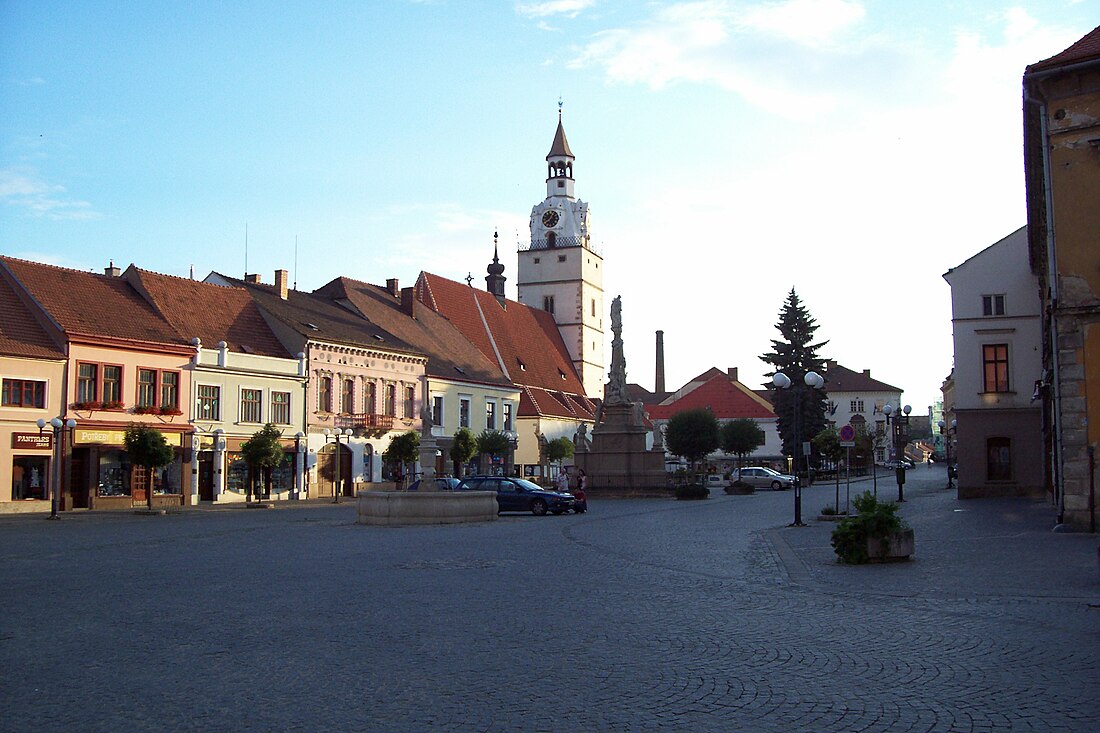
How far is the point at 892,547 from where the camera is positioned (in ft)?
56.1

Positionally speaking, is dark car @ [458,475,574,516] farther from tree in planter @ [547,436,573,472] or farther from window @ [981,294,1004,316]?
tree in planter @ [547,436,573,472]

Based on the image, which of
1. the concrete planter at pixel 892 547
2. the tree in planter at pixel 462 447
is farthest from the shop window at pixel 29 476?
the concrete planter at pixel 892 547

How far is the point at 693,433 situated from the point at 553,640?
6716cm

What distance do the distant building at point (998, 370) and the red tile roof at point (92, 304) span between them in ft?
108

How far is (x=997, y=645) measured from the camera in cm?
966

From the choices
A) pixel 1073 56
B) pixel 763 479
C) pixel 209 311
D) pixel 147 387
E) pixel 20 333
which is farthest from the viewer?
pixel 763 479

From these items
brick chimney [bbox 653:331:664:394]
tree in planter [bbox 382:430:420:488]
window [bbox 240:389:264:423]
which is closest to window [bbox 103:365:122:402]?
window [bbox 240:389:264:423]

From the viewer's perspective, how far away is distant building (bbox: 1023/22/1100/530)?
21953 mm

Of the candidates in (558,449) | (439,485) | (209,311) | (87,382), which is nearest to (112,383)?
(87,382)

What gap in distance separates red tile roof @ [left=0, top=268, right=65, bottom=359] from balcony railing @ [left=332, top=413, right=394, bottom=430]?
16.3 metres

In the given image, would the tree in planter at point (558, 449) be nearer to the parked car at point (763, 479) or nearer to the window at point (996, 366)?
the parked car at point (763, 479)

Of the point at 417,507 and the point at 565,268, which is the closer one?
the point at 417,507

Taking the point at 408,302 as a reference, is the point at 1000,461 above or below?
below

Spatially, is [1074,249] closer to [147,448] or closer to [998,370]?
[998,370]
